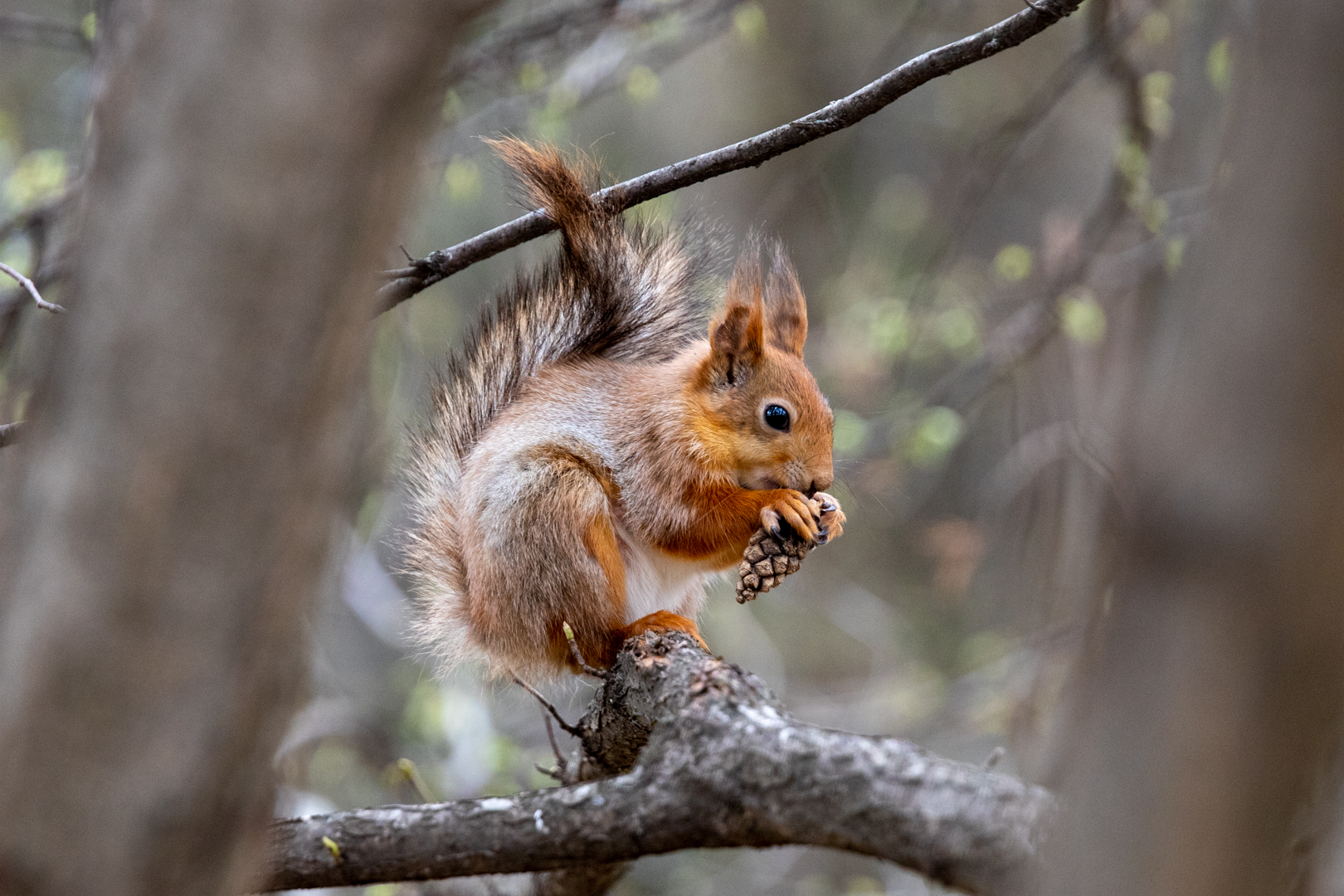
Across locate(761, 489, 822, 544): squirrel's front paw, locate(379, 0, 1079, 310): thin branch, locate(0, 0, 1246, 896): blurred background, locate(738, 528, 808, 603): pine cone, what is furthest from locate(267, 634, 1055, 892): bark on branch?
locate(379, 0, 1079, 310): thin branch

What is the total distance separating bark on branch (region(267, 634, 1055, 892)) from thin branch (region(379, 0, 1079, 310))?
0.68m

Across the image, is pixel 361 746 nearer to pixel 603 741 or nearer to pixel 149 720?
pixel 603 741

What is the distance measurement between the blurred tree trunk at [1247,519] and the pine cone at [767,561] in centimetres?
133

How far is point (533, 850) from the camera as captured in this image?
1196 millimetres

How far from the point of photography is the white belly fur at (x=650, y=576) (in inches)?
88.9

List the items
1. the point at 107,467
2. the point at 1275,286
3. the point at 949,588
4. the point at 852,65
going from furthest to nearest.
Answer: the point at 852,65 → the point at 949,588 → the point at 107,467 → the point at 1275,286

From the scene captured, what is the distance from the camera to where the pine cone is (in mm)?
1880

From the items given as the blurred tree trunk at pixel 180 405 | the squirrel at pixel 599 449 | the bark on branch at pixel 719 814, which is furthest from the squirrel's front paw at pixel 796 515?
the blurred tree trunk at pixel 180 405

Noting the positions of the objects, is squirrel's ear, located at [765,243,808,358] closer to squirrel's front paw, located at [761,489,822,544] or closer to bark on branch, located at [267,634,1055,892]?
squirrel's front paw, located at [761,489,822,544]

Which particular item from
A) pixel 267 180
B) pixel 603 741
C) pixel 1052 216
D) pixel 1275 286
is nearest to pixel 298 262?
pixel 267 180

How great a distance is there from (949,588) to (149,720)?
10.9ft

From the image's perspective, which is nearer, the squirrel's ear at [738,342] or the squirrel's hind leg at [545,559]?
the squirrel's hind leg at [545,559]

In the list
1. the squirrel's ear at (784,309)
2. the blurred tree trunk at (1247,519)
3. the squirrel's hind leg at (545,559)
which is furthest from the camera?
the squirrel's ear at (784,309)

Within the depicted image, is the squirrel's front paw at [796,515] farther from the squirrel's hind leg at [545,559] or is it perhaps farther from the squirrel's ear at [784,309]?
the squirrel's ear at [784,309]
